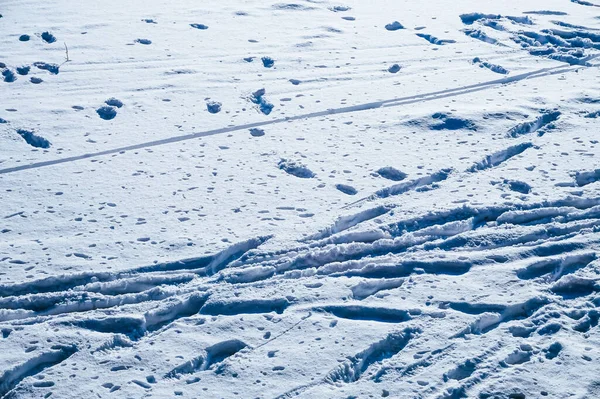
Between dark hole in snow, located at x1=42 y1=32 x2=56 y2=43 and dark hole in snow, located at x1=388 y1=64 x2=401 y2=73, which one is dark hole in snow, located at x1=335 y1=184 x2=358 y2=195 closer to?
dark hole in snow, located at x1=388 y1=64 x2=401 y2=73

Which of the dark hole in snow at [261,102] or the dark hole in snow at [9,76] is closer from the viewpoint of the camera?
the dark hole in snow at [261,102]

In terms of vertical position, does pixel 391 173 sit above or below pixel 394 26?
below

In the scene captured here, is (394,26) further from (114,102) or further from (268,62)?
(114,102)

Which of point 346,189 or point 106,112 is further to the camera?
point 106,112

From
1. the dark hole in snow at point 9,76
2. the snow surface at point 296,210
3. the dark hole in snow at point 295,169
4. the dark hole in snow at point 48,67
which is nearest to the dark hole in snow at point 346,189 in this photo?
the snow surface at point 296,210

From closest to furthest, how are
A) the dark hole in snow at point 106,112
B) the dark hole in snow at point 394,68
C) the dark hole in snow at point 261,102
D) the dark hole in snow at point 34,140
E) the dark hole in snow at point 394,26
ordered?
the dark hole in snow at point 34,140
the dark hole in snow at point 106,112
the dark hole in snow at point 261,102
the dark hole in snow at point 394,68
the dark hole in snow at point 394,26

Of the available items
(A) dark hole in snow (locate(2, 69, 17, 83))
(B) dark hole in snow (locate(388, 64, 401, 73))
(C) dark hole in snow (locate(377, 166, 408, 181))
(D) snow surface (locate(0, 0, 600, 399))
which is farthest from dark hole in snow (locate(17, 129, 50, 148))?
(B) dark hole in snow (locate(388, 64, 401, 73))

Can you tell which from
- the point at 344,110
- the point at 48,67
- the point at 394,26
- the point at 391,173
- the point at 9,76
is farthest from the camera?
the point at 394,26

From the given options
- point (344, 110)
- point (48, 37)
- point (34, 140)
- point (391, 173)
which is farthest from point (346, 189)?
point (48, 37)

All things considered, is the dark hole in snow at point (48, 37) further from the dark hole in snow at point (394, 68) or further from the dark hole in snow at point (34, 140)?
the dark hole in snow at point (394, 68)
